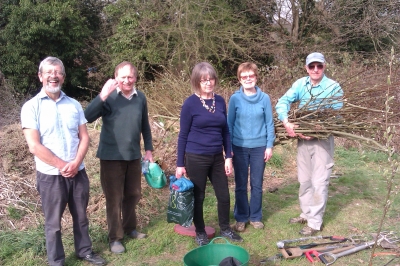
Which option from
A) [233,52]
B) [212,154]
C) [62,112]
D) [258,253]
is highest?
[233,52]

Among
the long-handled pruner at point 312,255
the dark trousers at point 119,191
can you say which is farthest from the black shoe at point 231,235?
the dark trousers at point 119,191

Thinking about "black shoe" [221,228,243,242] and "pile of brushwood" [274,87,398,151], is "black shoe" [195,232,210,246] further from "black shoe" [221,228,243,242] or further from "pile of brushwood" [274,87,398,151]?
"pile of brushwood" [274,87,398,151]

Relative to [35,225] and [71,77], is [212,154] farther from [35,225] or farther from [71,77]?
[71,77]

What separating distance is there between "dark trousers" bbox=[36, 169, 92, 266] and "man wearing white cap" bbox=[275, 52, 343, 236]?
2.25 m

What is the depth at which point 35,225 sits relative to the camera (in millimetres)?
4273

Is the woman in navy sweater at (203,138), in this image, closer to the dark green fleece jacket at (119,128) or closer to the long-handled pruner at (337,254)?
the dark green fleece jacket at (119,128)

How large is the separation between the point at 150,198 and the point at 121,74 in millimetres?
2054

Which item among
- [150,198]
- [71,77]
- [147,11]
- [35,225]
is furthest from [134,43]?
[35,225]

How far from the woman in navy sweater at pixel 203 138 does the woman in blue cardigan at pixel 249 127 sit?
29cm

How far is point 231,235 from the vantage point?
4.20 metres

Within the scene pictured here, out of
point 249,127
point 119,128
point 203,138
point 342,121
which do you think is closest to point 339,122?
point 342,121

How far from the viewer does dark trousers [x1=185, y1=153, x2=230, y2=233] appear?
3.87m

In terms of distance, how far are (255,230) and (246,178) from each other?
602 mm

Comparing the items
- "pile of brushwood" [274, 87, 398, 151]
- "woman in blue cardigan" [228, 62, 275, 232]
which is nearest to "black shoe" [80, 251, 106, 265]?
"woman in blue cardigan" [228, 62, 275, 232]
